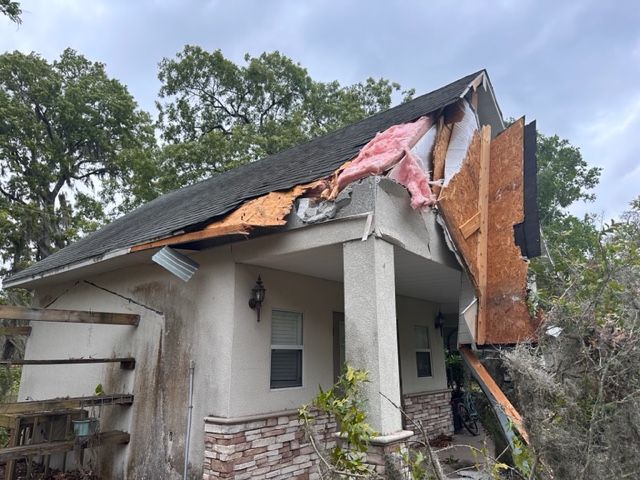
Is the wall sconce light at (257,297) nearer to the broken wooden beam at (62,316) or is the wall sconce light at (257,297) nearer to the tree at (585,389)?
the broken wooden beam at (62,316)

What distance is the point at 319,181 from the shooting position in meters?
5.06

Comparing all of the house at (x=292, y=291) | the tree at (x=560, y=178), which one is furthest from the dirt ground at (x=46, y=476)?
the tree at (x=560, y=178)

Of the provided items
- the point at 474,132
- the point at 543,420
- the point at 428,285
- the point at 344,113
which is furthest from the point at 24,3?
the point at 344,113

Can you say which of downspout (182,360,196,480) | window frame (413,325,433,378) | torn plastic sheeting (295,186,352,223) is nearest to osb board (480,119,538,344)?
window frame (413,325,433,378)

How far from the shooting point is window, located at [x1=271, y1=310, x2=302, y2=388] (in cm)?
588

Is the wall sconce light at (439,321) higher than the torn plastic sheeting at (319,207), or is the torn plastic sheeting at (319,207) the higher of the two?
the torn plastic sheeting at (319,207)

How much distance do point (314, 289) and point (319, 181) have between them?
88.3 inches

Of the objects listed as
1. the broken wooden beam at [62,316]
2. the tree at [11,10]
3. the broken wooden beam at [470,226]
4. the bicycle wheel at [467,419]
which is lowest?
the bicycle wheel at [467,419]

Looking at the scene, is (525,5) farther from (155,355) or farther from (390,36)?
(155,355)

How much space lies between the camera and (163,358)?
5980 millimetres

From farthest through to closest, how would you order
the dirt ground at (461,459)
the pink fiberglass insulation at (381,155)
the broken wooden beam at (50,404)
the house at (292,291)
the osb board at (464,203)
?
the dirt ground at (461,459), the osb board at (464,203), the broken wooden beam at (50,404), the pink fiberglass insulation at (381,155), the house at (292,291)

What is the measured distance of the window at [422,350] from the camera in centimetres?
961

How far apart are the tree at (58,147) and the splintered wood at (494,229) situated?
59.5 ft

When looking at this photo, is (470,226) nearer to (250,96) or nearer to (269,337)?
(269,337)
